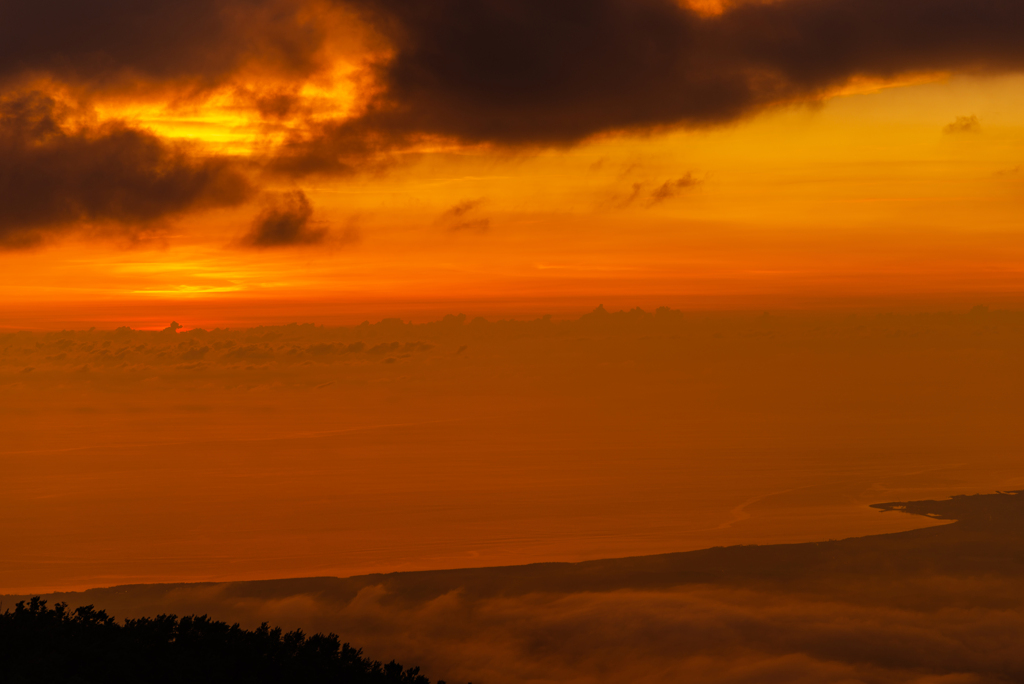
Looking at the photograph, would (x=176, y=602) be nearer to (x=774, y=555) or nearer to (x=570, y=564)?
(x=570, y=564)

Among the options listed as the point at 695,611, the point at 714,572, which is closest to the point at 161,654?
the point at 695,611

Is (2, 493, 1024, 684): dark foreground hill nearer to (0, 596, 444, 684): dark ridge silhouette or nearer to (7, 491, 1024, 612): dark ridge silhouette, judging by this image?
(7, 491, 1024, 612): dark ridge silhouette

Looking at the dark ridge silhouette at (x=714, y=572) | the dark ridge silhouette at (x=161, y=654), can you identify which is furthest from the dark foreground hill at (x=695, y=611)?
the dark ridge silhouette at (x=161, y=654)

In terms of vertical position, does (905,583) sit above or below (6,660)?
below

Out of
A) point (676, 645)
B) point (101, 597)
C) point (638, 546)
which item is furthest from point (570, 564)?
point (101, 597)

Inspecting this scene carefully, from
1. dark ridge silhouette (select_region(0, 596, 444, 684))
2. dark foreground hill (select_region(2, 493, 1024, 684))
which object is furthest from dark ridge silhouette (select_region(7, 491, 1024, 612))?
dark ridge silhouette (select_region(0, 596, 444, 684))

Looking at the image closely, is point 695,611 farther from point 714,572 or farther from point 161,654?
point 161,654
